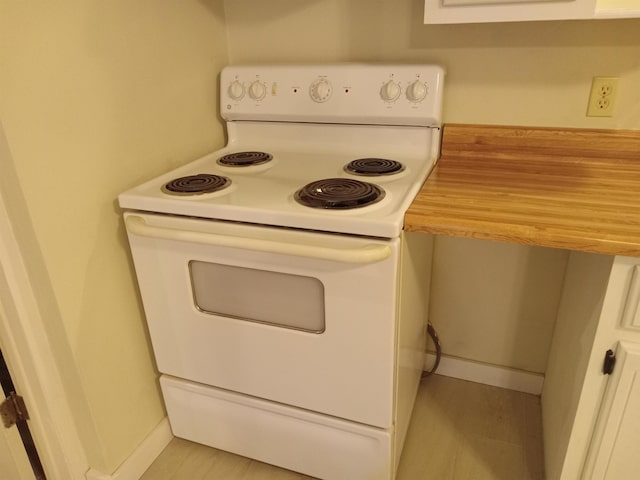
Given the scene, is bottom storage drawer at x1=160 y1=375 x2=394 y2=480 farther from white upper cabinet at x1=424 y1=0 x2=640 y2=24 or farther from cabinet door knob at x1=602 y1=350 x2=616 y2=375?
white upper cabinet at x1=424 y1=0 x2=640 y2=24

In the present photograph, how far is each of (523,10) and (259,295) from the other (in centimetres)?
90

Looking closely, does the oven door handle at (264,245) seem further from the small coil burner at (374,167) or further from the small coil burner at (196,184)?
the small coil burner at (374,167)

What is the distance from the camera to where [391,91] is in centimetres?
138

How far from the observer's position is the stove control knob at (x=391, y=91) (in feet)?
4.54

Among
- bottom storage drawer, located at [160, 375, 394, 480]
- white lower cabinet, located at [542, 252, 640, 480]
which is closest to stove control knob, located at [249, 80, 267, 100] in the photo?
bottom storage drawer, located at [160, 375, 394, 480]

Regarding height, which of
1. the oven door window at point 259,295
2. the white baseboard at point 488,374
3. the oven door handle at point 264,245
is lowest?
the white baseboard at point 488,374

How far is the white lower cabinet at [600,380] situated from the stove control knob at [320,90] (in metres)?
0.84

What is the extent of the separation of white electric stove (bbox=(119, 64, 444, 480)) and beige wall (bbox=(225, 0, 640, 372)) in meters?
0.12

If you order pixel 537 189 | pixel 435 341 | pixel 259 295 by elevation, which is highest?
pixel 537 189

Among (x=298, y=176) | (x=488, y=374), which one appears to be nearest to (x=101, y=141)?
(x=298, y=176)

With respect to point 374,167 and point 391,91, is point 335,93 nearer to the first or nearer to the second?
point 391,91

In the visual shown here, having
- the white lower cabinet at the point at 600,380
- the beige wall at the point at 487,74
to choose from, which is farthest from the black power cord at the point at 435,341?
the white lower cabinet at the point at 600,380

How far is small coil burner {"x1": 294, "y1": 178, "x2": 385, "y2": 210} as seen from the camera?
1.06m

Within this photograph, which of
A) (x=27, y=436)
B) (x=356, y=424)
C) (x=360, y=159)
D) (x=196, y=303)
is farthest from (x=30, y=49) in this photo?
(x=356, y=424)
